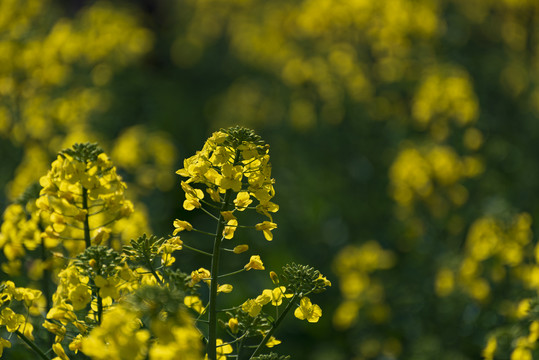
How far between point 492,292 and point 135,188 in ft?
9.49

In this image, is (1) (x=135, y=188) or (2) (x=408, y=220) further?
(2) (x=408, y=220)

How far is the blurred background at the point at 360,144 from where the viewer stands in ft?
15.0

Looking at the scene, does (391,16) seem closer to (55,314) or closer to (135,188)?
(135,188)

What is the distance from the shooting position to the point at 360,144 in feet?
23.8

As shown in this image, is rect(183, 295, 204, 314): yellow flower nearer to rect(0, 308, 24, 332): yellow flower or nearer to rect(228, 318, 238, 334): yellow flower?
rect(228, 318, 238, 334): yellow flower

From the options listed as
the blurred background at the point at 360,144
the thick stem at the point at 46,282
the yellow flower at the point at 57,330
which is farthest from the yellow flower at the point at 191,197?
the blurred background at the point at 360,144

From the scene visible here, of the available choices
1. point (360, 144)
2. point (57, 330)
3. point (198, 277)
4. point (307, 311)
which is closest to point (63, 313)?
point (57, 330)

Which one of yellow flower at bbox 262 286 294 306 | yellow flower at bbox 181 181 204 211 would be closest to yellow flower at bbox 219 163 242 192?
yellow flower at bbox 181 181 204 211

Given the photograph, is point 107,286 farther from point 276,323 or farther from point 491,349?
point 491,349

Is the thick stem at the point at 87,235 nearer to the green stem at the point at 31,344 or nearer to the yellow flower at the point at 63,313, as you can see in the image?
the yellow flower at the point at 63,313

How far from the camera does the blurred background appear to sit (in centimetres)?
457

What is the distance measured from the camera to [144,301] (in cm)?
155

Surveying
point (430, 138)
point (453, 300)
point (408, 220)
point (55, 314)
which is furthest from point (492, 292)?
point (55, 314)

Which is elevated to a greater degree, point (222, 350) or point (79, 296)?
point (79, 296)
